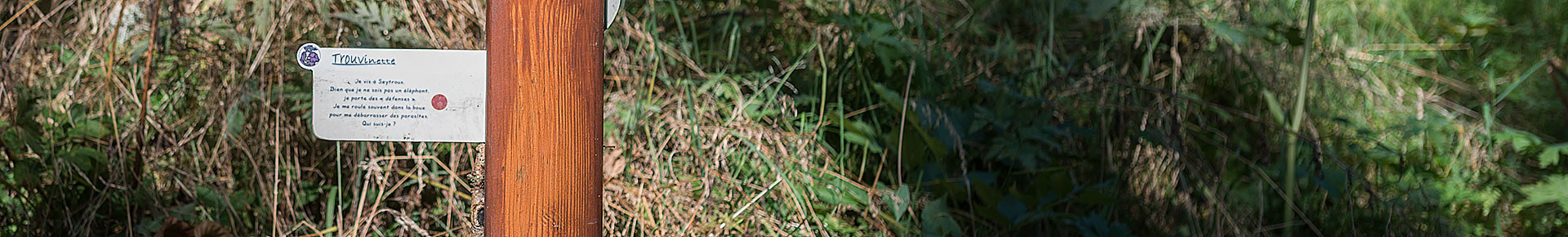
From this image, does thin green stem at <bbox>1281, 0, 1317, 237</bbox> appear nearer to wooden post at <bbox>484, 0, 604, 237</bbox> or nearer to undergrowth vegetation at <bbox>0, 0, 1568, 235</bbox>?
undergrowth vegetation at <bbox>0, 0, 1568, 235</bbox>

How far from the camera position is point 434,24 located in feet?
7.36

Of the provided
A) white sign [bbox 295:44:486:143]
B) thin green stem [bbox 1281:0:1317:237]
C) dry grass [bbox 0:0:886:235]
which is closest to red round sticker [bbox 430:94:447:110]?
white sign [bbox 295:44:486:143]

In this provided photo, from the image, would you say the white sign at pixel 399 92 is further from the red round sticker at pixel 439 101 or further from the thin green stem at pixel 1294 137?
the thin green stem at pixel 1294 137

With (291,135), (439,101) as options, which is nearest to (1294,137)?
(439,101)

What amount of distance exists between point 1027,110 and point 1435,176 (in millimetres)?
1046

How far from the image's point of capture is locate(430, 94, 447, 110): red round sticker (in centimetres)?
135

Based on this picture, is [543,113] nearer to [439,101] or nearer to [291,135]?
[439,101]

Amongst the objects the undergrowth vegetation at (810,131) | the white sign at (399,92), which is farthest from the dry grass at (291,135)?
the white sign at (399,92)

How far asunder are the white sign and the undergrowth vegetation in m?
0.86

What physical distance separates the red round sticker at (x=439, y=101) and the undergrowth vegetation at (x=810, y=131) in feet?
2.94

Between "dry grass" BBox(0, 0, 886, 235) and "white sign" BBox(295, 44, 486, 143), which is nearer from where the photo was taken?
"white sign" BBox(295, 44, 486, 143)

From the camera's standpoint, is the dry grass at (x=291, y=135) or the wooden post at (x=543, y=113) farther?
the dry grass at (x=291, y=135)

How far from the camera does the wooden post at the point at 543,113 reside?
4.17ft

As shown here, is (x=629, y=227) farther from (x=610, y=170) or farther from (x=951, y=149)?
(x=951, y=149)
